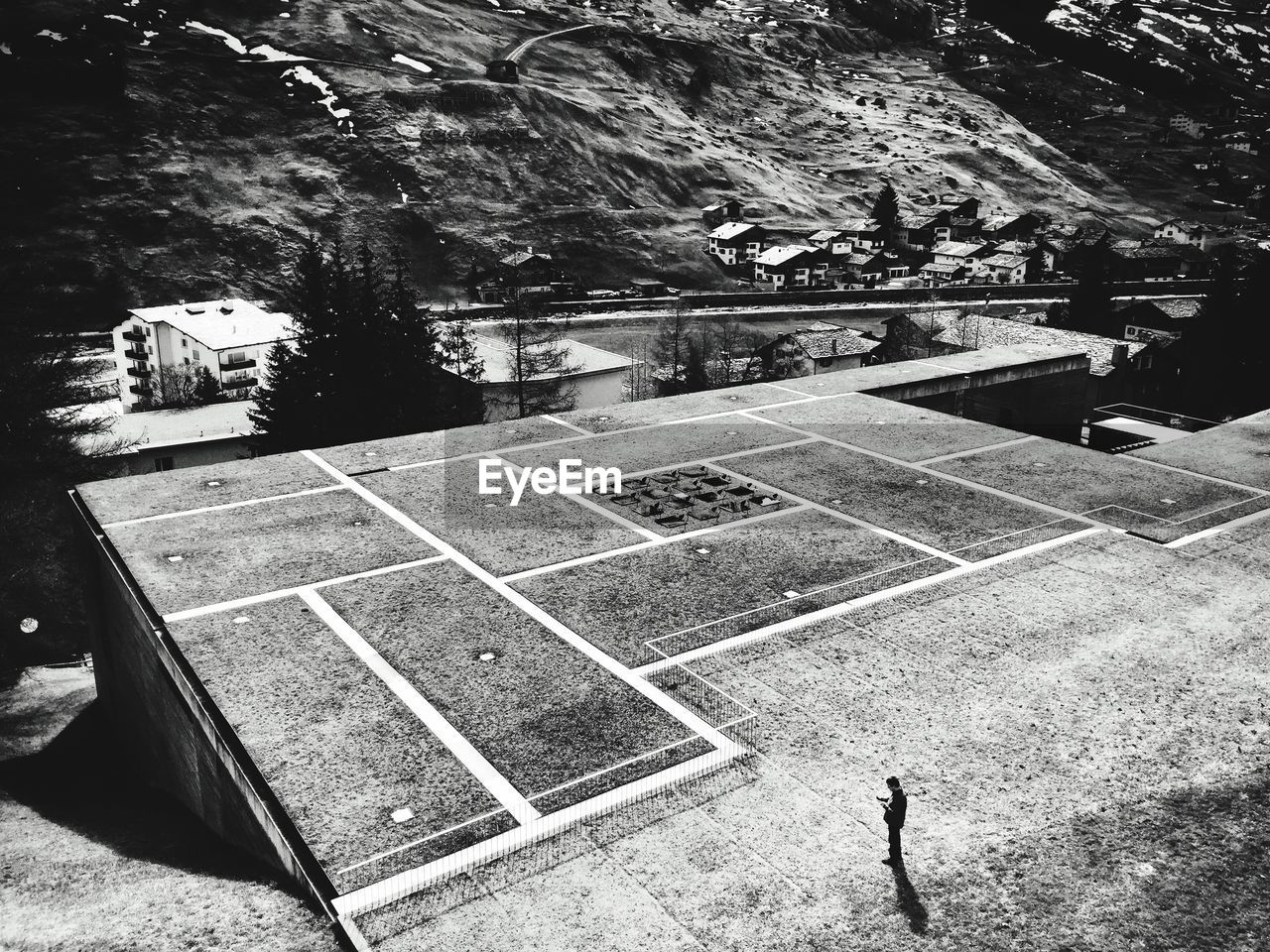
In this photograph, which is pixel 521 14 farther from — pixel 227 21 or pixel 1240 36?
pixel 1240 36

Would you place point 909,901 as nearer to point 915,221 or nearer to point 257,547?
point 257,547

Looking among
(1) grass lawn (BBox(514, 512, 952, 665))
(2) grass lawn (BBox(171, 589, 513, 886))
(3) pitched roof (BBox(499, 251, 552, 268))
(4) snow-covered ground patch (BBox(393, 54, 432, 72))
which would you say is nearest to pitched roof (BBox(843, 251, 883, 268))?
(3) pitched roof (BBox(499, 251, 552, 268))

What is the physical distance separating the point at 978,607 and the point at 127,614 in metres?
14.9

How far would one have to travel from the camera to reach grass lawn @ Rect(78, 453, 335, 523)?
21.0 meters

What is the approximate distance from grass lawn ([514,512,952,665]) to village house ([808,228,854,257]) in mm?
68959

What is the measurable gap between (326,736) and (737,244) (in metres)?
73.3

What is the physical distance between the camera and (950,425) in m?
27.5

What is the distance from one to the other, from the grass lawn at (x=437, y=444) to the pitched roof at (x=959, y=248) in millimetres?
65896

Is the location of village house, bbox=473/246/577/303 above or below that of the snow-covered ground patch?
below

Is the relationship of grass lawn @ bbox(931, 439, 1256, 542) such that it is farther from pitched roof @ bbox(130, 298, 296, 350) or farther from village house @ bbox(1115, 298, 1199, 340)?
pitched roof @ bbox(130, 298, 296, 350)

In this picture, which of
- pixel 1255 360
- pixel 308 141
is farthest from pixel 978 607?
pixel 308 141

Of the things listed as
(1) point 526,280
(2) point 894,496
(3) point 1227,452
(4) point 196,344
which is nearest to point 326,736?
(2) point 894,496

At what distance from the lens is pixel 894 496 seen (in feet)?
72.4

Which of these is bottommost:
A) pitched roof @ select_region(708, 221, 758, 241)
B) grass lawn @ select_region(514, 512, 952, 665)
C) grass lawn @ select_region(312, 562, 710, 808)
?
grass lawn @ select_region(312, 562, 710, 808)
